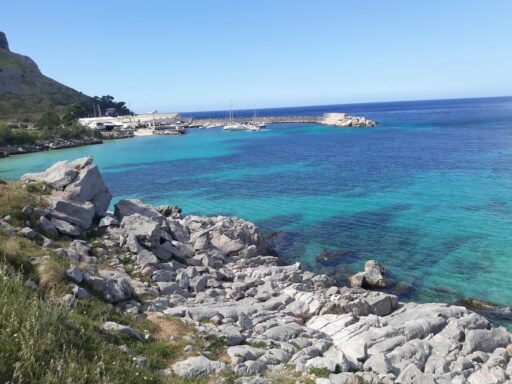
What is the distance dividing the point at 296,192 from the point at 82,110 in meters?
122

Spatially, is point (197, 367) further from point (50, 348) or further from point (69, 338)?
point (50, 348)

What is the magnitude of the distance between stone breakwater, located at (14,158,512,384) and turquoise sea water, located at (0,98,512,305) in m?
4.90

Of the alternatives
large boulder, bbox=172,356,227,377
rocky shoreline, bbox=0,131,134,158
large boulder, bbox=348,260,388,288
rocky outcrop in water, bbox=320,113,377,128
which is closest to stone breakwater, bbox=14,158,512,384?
large boulder, bbox=172,356,227,377

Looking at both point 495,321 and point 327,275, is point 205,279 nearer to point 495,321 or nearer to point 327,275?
point 327,275

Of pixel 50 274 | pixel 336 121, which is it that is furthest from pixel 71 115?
pixel 50 274

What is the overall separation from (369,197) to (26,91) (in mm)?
162147

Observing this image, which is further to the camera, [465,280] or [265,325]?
[465,280]

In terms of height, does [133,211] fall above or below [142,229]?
above

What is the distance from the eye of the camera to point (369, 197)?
42.7m

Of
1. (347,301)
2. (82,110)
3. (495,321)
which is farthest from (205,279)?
(82,110)

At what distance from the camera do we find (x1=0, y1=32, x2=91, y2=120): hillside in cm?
13812

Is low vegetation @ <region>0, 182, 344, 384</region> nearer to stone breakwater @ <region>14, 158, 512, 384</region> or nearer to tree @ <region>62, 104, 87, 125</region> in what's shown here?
stone breakwater @ <region>14, 158, 512, 384</region>

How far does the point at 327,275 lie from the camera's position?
80.3 feet

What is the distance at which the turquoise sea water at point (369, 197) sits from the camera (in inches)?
1018
